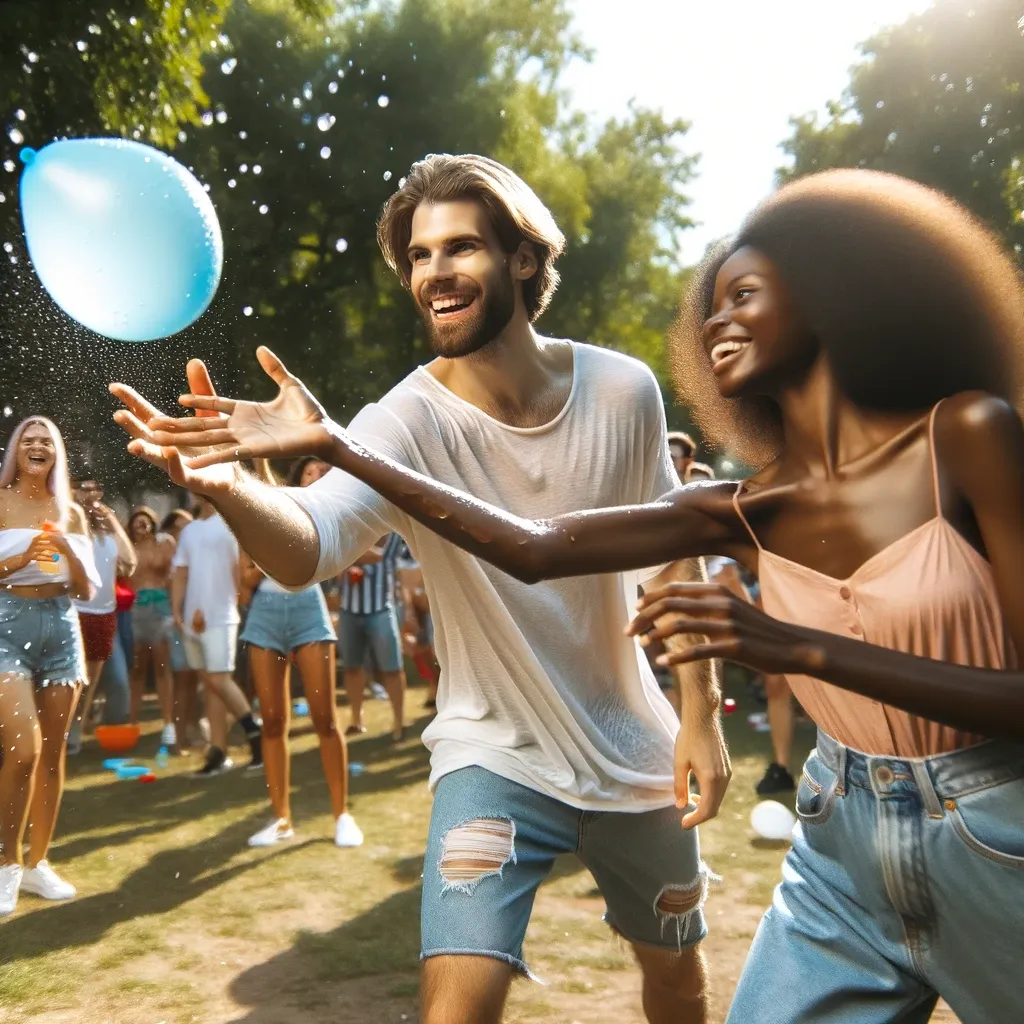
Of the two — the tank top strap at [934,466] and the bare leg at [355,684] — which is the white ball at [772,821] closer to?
the bare leg at [355,684]

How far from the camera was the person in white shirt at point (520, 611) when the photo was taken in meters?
2.90

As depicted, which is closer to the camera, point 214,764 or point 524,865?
point 524,865

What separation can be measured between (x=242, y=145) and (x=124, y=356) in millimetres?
7101

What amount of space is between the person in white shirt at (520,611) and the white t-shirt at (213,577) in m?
6.20

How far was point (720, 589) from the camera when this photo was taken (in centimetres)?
193

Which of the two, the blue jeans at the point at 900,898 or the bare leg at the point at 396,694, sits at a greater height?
the blue jeans at the point at 900,898

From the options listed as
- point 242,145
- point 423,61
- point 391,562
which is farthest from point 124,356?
point 423,61

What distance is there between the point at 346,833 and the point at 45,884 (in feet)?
5.29

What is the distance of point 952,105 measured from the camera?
21688mm

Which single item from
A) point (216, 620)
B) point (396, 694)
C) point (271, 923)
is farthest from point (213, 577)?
point (271, 923)

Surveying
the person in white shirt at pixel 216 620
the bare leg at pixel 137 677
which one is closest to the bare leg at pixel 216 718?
the person in white shirt at pixel 216 620

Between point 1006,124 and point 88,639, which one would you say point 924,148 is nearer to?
point 1006,124

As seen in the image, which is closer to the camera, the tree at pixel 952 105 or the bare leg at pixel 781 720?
the bare leg at pixel 781 720

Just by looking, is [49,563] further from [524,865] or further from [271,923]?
[524,865]
